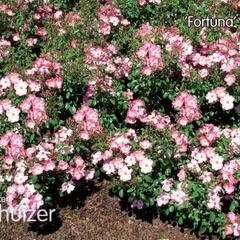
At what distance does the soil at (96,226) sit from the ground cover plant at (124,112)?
0.47 feet

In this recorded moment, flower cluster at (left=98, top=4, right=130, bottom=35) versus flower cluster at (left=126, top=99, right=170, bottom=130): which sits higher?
flower cluster at (left=98, top=4, right=130, bottom=35)

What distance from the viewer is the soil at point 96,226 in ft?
14.9

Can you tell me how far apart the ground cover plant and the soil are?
145 millimetres

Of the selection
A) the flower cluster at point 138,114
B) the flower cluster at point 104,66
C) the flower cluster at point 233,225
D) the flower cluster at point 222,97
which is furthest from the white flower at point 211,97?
the flower cluster at point 233,225

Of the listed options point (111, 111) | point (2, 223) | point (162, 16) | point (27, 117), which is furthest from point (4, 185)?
point (162, 16)

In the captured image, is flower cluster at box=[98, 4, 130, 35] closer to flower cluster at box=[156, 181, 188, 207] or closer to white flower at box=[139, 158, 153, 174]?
white flower at box=[139, 158, 153, 174]

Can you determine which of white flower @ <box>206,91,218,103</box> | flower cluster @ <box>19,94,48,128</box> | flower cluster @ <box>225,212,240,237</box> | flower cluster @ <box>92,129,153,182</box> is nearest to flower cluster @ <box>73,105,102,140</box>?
flower cluster @ <box>92,129,153,182</box>

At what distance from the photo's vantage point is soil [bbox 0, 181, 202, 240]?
14.9 feet

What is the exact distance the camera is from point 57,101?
5016mm

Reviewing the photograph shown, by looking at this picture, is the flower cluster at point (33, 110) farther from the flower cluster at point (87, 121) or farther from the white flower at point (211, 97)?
the white flower at point (211, 97)

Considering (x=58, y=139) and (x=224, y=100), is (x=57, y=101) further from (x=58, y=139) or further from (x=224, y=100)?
(x=224, y=100)

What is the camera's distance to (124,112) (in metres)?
5.25

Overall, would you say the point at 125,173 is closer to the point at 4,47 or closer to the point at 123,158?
the point at 123,158

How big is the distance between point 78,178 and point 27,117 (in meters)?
0.78
